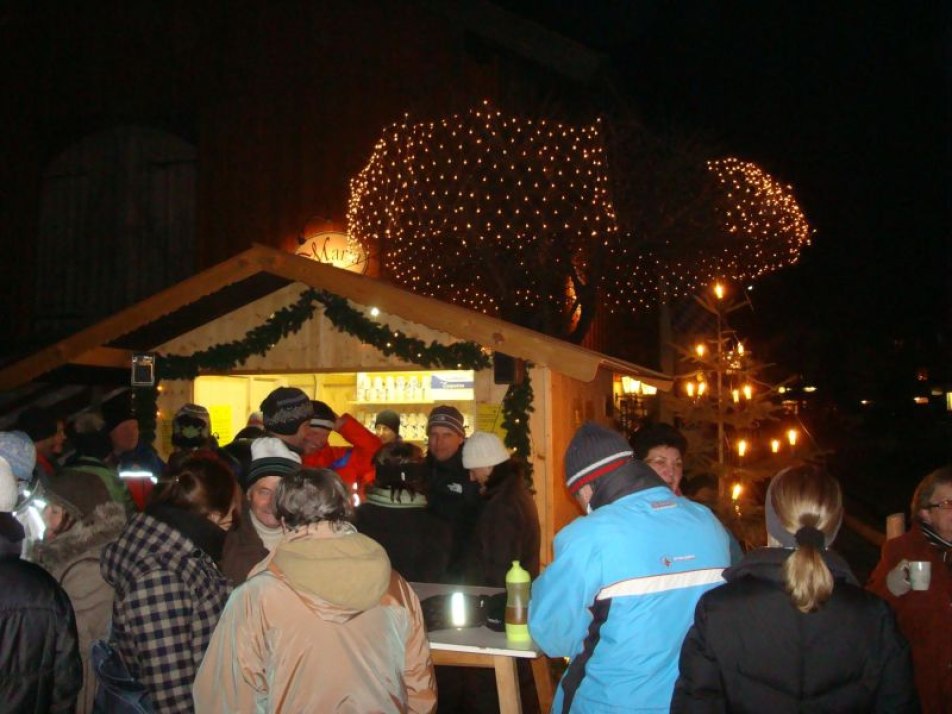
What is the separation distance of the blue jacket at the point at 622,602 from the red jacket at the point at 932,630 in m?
1.24

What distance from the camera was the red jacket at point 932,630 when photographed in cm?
336

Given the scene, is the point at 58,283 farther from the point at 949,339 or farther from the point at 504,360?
the point at 949,339

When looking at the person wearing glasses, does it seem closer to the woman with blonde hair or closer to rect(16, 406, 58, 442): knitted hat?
the woman with blonde hair

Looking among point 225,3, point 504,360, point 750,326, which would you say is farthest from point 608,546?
point 750,326

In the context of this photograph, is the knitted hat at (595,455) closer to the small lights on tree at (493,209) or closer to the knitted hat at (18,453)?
the knitted hat at (18,453)

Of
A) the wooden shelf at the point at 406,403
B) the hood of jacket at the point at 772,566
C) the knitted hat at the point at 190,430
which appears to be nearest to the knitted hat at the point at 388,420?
the wooden shelf at the point at 406,403

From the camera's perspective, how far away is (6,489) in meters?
2.77

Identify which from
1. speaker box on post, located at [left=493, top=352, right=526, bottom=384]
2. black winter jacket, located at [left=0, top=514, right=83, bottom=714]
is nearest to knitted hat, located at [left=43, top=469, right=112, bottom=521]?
black winter jacket, located at [left=0, top=514, right=83, bottom=714]

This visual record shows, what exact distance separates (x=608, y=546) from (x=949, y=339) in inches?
1267

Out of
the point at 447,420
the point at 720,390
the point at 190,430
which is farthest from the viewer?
the point at 720,390

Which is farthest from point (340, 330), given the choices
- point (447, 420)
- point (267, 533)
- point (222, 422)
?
point (267, 533)

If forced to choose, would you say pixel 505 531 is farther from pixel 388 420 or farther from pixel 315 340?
pixel 315 340

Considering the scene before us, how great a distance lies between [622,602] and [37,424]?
4.27m

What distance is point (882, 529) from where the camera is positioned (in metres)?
15.1
